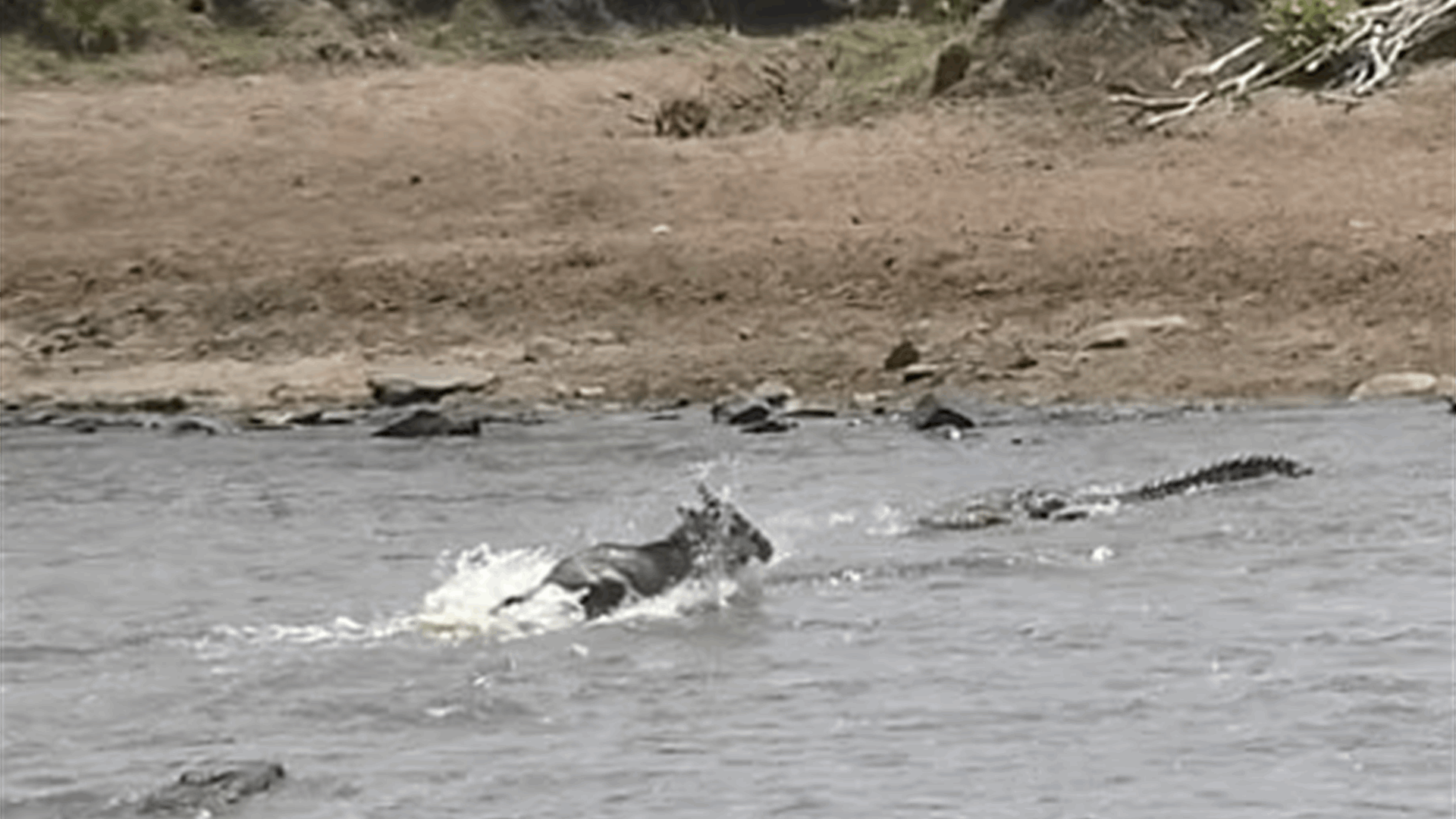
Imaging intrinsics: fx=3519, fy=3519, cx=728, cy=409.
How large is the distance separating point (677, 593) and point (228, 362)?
871cm

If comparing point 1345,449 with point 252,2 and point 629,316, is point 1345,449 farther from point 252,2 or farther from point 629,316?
point 252,2

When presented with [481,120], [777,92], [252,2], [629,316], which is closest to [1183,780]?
[629,316]

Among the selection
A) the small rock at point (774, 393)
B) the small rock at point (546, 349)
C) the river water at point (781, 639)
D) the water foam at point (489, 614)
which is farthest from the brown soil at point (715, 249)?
the water foam at point (489, 614)

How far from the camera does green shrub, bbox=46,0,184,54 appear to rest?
2642cm

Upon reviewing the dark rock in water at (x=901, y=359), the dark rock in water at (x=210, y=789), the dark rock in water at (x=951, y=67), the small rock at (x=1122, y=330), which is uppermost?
the dark rock in water at (x=951, y=67)

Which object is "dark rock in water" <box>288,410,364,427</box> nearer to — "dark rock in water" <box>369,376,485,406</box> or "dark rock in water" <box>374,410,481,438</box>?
"dark rock in water" <box>369,376,485,406</box>

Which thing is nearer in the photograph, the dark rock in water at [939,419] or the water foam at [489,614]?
the water foam at [489,614]

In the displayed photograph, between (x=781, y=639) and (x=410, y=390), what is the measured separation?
8.39 metres

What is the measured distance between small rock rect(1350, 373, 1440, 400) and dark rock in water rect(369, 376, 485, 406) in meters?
4.59

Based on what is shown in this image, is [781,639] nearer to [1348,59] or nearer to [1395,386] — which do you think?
[1395,386]

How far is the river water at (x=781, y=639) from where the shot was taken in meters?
7.88

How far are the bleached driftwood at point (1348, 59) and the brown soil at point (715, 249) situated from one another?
0.99ft

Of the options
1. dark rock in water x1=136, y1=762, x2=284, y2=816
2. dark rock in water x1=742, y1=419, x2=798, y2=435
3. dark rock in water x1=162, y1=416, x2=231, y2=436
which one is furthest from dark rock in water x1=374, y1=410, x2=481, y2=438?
dark rock in water x1=136, y1=762, x2=284, y2=816

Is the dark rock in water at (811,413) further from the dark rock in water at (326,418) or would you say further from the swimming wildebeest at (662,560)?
the swimming wildebeest at (662,560)
